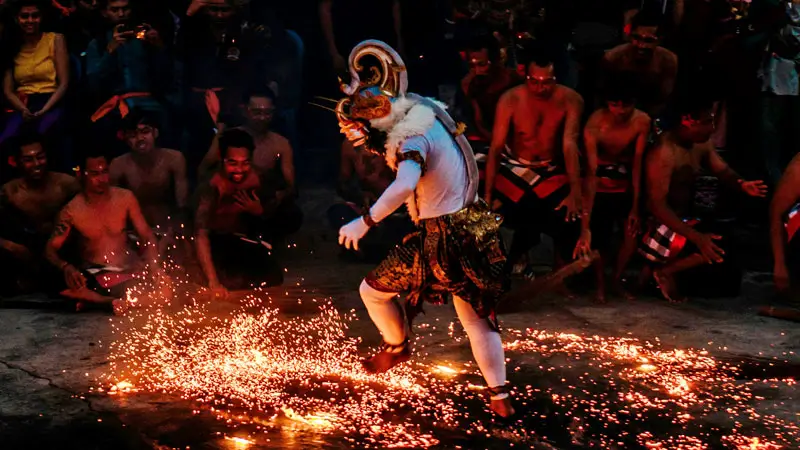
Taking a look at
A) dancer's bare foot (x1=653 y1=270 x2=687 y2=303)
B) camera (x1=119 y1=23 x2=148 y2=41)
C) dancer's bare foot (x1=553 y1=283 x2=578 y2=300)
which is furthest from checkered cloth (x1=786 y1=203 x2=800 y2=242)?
camera (x1=119 y1=23 x2=148 y2=41)

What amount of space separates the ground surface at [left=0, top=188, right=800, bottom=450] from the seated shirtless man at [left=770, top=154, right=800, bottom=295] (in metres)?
0.39

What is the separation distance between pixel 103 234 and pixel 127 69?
231 cm

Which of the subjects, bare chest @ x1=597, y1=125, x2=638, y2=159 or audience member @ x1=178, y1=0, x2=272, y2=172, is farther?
audience member @ x1=178, y1=0, x2=272, y2=172

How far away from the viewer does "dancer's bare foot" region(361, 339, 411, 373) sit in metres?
5.73

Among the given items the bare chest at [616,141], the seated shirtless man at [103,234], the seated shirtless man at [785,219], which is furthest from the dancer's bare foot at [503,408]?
the seated shirtless man at [103,234]

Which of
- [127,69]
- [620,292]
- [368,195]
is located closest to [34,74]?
[127,69]

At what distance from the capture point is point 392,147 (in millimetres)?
5281

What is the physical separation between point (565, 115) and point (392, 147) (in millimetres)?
3050

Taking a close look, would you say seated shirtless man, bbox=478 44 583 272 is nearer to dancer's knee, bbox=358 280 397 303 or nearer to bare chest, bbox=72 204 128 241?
dancer's knee, bbox=358 280 397 303

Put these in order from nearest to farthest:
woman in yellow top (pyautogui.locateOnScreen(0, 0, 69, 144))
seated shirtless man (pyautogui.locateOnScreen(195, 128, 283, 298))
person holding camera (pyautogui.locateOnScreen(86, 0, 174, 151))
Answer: seated shirtless man (pyautogui.locateOnScreen(195, 128, 283, 298)) < woman in yellow top (pyautogui.locateOnScreen(0, 0, 69, 144)) < person holding camera (pyautogui.locateOnScreen(86, 0, 174, 151))

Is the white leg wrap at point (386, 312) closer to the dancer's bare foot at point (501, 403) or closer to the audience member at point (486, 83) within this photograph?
the dancer's bare foot at point (501, 403)

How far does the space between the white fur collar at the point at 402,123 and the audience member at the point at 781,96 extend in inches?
190

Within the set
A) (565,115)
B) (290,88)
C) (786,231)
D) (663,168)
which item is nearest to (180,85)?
(290,88)

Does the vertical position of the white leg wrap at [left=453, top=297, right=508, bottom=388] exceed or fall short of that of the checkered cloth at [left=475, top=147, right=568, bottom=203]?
it falls short
